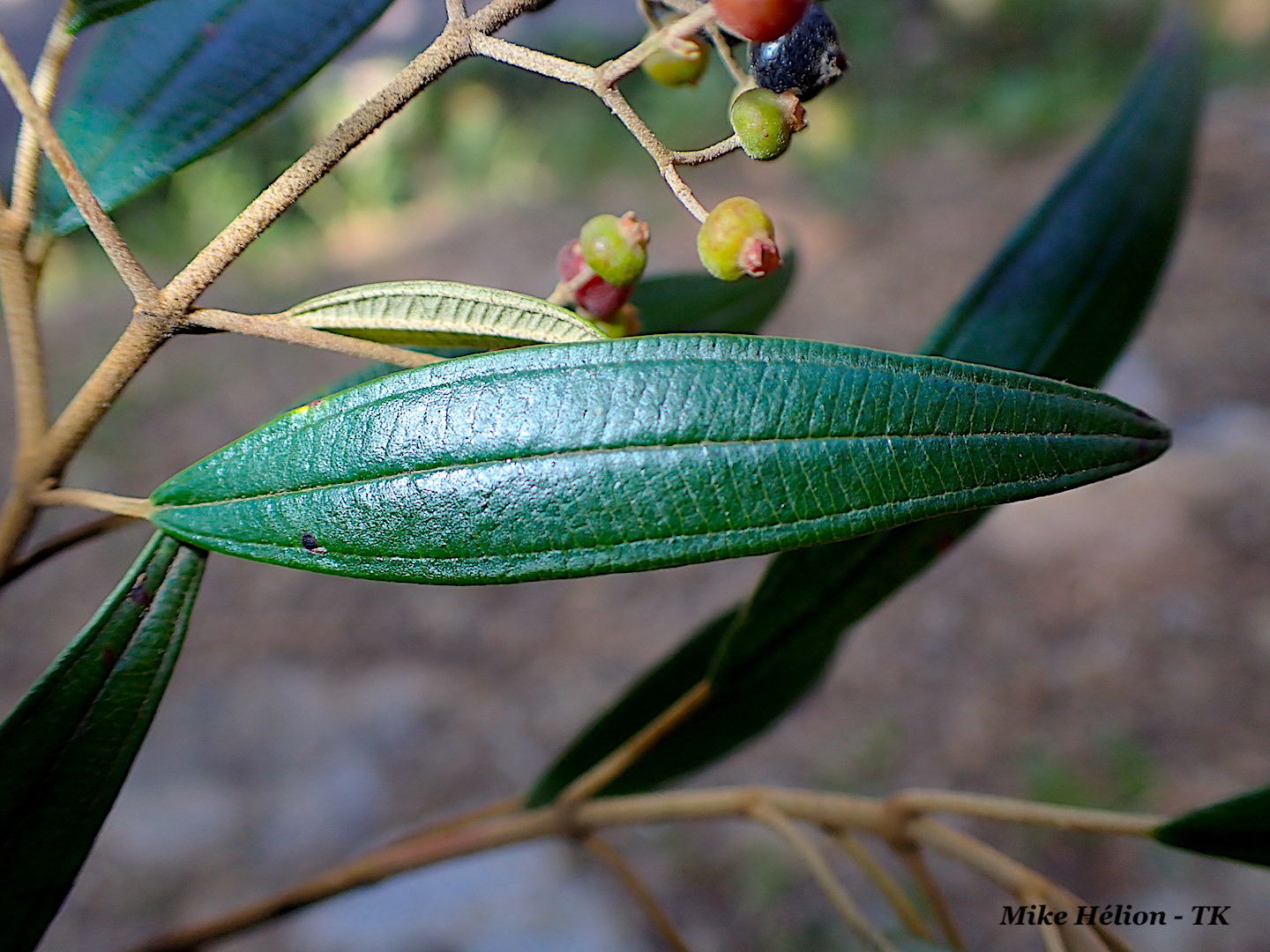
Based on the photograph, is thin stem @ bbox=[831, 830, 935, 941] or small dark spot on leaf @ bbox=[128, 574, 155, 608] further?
thin stem @ bbox=[831, 830, 935, 941]

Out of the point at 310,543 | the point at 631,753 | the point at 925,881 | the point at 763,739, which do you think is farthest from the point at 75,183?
the point at 763,739

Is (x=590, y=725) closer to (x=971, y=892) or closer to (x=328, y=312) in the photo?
(x=328, y=312)

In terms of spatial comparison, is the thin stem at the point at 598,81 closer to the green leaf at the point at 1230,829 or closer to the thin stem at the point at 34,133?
the thin stem at the point at 34,133

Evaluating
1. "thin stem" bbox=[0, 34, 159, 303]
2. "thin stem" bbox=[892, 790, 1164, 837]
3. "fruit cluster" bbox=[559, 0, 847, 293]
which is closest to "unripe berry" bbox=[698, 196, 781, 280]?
"fruit cluster" bbox=[559, 0, 847, 293]

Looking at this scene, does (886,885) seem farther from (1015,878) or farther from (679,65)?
(679,65)

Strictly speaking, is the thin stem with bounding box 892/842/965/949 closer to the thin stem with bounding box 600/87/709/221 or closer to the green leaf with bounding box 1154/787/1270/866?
the green leaf with bounding box 1154/787/1270/866
